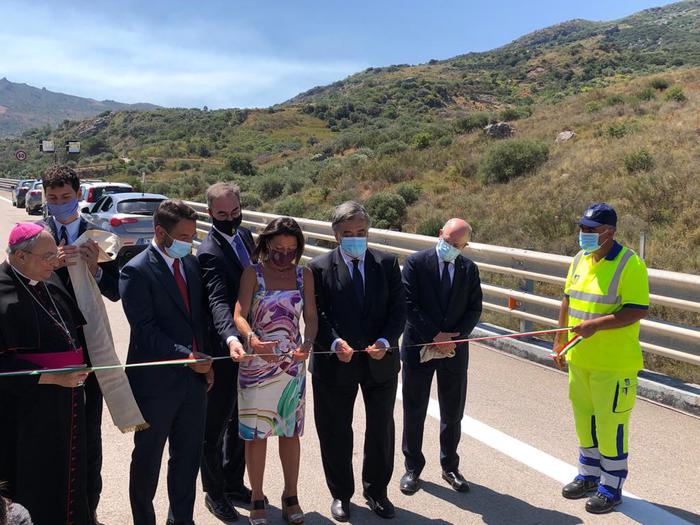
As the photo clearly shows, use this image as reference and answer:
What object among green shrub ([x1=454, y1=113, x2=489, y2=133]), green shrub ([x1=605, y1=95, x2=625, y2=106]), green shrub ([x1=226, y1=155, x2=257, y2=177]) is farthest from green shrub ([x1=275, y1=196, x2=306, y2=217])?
green shrub ([x1=226, y1=155, x2=257, y2=177])

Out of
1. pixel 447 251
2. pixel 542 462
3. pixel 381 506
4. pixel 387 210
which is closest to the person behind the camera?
pixel 381 506

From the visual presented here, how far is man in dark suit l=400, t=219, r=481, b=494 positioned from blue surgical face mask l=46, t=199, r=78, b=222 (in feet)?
7.14

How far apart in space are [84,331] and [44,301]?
41 cm

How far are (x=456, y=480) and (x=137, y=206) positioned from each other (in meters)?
12.9

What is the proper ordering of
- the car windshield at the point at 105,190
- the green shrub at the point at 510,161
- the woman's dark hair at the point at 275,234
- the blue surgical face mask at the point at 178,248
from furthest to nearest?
the green shrub at the point at 510,161, the car windshield at the point at 105,190, the woman's dark hair at the point at 275,234, the blue surgical face mask at the point at 178,248

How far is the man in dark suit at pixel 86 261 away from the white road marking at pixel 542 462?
2.90m

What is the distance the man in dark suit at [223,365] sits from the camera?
13.1ft

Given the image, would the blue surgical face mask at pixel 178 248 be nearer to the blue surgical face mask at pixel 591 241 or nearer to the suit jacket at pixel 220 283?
the suit jacket at pixel 220 283

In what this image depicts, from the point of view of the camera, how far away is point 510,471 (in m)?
4.62

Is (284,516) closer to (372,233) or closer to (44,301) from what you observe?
(44,301)

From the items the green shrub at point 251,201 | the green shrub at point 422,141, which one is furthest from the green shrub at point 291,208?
the green shrub at point 422,141

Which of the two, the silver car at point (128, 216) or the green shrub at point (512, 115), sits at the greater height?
the green shrub at point (512, 115)

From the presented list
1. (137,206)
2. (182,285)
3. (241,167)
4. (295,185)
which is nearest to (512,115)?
(295,185)

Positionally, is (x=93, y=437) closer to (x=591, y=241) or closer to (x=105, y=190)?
(x=591, y=241)
